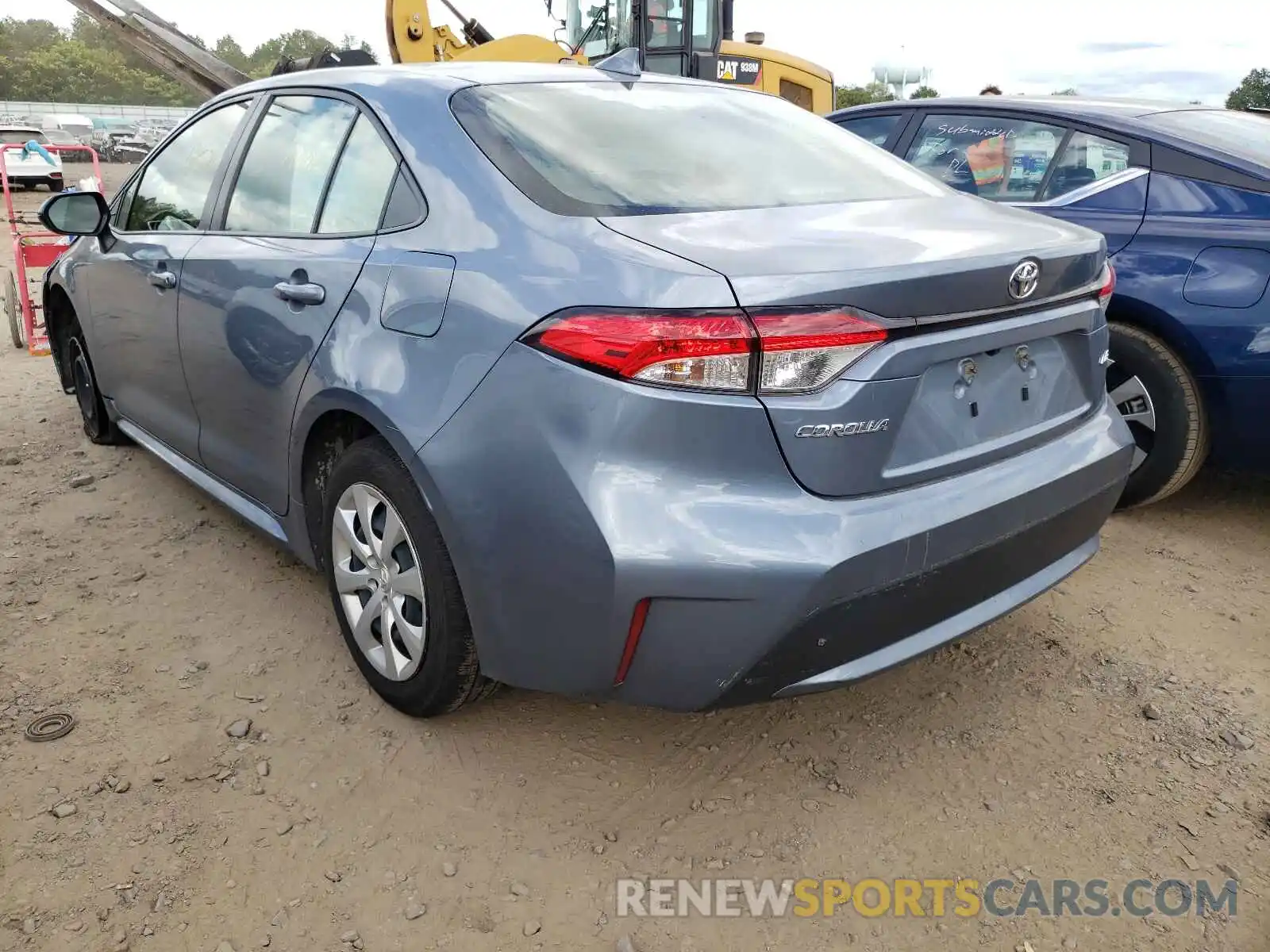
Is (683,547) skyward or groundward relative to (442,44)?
groundward

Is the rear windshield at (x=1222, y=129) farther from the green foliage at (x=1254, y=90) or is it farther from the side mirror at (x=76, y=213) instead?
the green foliage at (x=1254, y=90)

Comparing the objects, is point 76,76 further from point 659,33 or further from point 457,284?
point 457,284

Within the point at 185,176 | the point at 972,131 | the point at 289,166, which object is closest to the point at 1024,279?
the point at 289,166

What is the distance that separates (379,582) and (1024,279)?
5.37 ft

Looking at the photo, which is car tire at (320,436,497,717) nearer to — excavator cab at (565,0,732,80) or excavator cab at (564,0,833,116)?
excavator cab at (564,0,833,116)

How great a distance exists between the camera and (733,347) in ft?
5.74

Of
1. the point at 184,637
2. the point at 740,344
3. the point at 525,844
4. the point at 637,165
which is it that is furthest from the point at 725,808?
the point at 184,637

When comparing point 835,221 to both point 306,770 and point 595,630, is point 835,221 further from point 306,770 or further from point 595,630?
point 306,770

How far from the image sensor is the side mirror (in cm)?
364

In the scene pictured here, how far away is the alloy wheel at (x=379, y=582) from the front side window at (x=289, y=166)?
2.67 ft

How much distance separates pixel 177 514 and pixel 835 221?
9.77 feet

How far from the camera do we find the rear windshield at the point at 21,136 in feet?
75.7

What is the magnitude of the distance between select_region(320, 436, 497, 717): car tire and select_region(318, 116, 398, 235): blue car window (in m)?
0.58

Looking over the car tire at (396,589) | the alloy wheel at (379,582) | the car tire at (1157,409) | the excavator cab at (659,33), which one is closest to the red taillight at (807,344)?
the car tire at (396,589)
